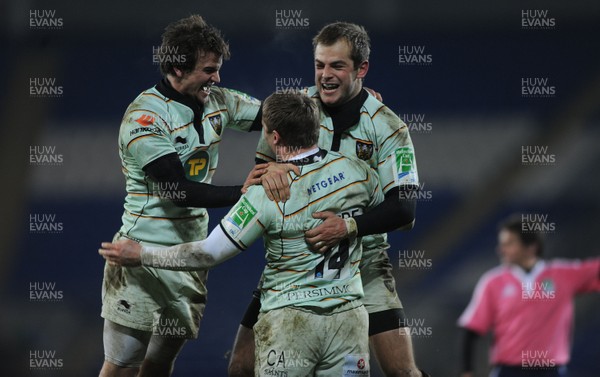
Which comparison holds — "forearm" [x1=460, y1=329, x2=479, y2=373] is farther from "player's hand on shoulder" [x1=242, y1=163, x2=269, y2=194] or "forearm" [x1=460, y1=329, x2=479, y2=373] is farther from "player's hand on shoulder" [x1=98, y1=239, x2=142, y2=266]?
"player's hand on shoulder" [x1=98, y1=239, x2=142, y2=266]

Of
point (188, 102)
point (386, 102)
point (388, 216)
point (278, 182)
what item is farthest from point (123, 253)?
point (386, 102)

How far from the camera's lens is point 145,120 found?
3904mm

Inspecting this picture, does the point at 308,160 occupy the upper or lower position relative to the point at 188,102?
lower

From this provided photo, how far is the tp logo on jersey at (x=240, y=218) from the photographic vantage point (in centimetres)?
325

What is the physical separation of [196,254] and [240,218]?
0.24 meters

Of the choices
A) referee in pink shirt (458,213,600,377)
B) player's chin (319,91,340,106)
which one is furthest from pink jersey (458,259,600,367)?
player's chin (319,91,340,106)

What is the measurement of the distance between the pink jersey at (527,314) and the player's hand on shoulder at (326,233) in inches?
93.6

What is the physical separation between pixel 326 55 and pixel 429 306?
2.60 m

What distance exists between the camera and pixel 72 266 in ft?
19.5

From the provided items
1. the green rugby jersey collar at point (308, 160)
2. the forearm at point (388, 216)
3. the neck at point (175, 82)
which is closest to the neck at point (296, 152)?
the green rugby jersey collar at point (308, 160)

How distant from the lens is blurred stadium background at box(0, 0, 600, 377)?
593cm

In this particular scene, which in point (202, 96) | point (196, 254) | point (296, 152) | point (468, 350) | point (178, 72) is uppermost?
point (178, 72)

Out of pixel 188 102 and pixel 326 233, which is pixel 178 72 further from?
pixel 326 233

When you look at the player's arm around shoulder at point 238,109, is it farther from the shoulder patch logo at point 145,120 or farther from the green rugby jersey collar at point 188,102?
the shoulder patch logo at point 145,120
